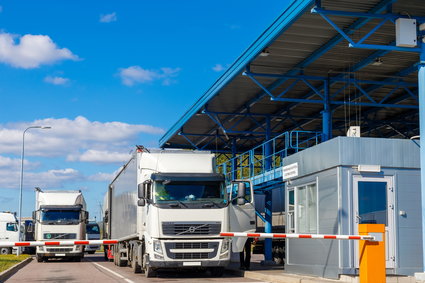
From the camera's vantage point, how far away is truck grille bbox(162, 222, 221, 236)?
720 inches

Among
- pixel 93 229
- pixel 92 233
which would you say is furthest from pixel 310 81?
pixel 93 229

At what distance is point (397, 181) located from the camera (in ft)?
52.9

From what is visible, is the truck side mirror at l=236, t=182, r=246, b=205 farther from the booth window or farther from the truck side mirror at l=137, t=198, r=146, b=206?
the truck side mirror at l=137, t=198, r=146, b=206

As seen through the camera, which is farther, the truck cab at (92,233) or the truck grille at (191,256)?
the truck cab at (92,233)

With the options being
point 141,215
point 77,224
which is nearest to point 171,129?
point 77,224

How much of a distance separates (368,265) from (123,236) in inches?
515

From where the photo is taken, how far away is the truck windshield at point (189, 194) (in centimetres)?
1853

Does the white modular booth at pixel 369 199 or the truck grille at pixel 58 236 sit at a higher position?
the white modular booth at pixel 369 199

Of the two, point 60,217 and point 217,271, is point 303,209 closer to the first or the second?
point 217,271

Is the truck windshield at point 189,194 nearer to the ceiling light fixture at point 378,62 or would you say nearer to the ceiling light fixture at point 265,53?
the ceiling light fixture at point 265,53

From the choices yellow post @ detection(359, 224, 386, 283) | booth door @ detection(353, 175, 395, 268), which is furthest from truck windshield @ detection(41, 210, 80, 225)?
yellow post @ detection(359, 224, 386, 283)

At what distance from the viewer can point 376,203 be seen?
52.3 feet

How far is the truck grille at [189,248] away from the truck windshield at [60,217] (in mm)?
15953

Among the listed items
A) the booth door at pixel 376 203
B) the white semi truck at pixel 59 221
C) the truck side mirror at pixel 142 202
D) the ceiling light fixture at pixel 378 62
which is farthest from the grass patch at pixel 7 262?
the ceiling light fixture at pixel 378 62
